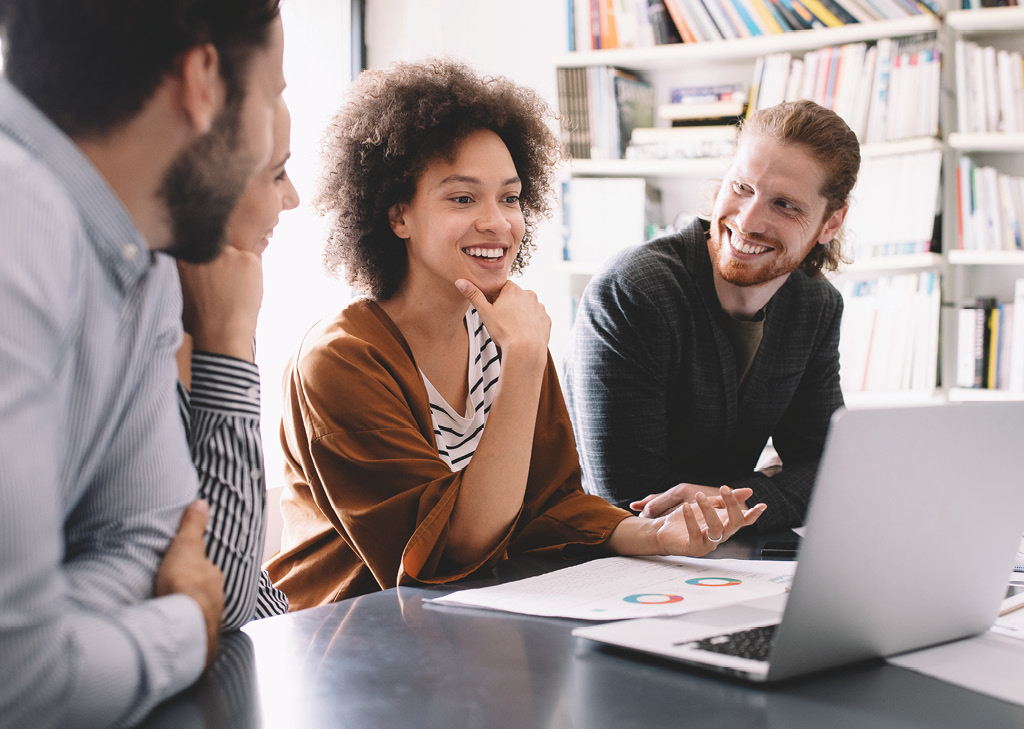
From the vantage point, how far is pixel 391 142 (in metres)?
1.54

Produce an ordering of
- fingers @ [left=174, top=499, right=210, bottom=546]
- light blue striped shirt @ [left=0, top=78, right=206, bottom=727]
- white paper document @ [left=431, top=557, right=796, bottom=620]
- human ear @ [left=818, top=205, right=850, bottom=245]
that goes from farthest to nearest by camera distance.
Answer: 1. human ear @ [left=818, top=205, right=850, bottom=245]
2. white paper document @ [left=431, top=557, right=796, bottom=620]
3. fingers @ [left=174, top=499, right=210, bottom=546]
4. light blue striped shirt @ [left=0, top=78, right=206, bottom=727]

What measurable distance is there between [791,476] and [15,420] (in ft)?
4.78

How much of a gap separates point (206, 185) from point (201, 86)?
0.07 meters

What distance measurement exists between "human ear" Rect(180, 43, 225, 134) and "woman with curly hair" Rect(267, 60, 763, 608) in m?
0.62

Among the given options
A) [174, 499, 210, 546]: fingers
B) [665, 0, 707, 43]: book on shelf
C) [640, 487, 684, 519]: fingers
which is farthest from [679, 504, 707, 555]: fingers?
[665, 0, 707, 43]: book on shelf

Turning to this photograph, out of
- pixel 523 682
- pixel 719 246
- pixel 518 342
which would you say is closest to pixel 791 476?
pixel 719 246

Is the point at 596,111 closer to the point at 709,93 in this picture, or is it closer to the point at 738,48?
the point at 709,93

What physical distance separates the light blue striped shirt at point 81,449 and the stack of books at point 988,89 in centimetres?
260

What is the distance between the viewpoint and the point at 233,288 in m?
0.96

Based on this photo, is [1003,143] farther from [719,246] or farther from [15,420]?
[15,420]

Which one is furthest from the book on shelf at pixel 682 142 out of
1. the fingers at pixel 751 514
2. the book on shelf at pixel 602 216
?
the fingers at pixel 751 514

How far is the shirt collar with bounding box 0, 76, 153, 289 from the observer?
0.63 m

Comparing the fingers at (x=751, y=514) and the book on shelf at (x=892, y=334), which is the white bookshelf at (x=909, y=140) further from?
the fingers at (x=751, y=514)

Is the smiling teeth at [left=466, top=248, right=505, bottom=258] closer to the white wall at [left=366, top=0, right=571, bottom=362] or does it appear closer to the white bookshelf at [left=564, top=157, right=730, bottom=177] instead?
the white bookshelf at [left=564, top=157, right=730, bottom=177]
